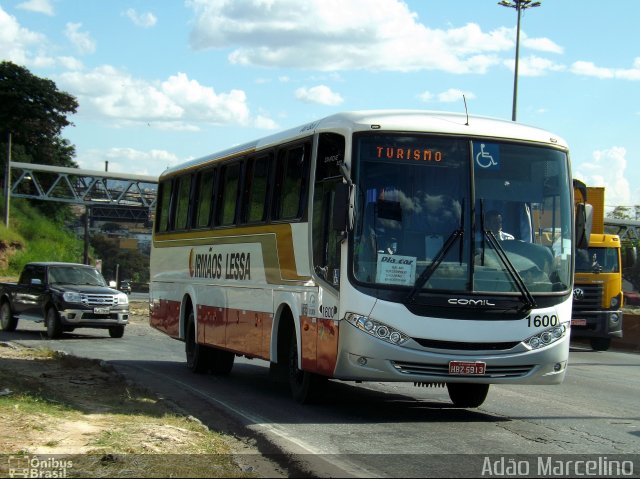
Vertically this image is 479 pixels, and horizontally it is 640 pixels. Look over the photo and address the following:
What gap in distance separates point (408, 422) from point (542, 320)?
72.0 inches

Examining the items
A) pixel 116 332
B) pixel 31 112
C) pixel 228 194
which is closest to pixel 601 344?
pixel 116 332

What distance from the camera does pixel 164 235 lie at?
2027 centimetres

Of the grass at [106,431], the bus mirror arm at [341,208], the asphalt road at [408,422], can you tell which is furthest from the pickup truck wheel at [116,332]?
the bus mirror arm at [341,208]

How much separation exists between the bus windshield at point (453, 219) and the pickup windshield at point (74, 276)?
1693 centimetres

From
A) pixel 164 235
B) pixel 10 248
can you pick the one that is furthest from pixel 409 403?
pixel 10 248

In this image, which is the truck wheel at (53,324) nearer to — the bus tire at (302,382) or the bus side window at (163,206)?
the bus side window at (163,206)

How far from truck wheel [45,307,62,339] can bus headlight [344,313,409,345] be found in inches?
618

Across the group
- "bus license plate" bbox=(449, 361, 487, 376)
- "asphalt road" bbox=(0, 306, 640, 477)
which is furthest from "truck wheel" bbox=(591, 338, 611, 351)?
"bus license plate" bbox=(449, 361, 487, 376)

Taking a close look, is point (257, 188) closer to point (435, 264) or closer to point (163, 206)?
point (435, 264)

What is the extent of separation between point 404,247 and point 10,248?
2567 inches

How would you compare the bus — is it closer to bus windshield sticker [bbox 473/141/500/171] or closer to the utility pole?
bus windshield sticker [bbox 473/141/500/171]

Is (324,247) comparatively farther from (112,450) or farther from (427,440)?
(112,450)

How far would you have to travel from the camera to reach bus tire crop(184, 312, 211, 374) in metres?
17.6

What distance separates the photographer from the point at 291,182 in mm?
13664
